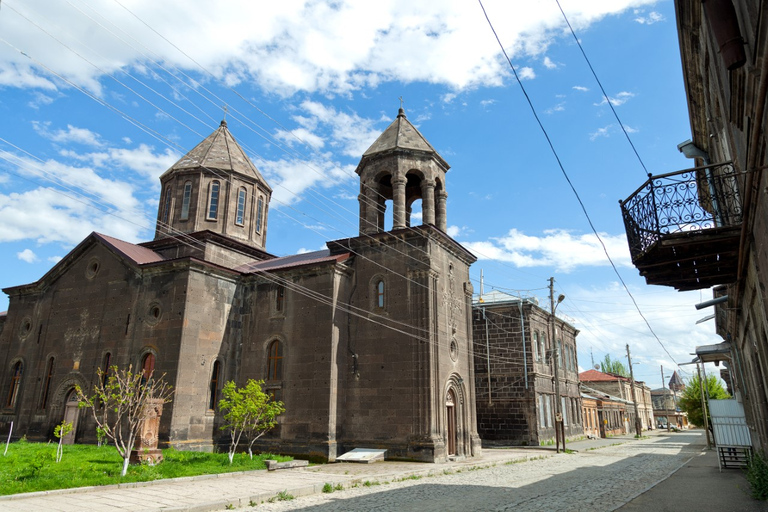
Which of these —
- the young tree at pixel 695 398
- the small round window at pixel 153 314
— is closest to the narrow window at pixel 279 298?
the small round window at pixel 153 314

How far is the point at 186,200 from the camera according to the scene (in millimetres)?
24828

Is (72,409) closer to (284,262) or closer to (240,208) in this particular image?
(284,262)

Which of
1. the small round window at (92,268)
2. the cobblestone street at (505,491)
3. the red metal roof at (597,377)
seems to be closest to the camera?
the cobblestone street at (505,491)

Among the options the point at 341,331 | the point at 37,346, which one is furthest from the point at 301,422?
the point at 37,346

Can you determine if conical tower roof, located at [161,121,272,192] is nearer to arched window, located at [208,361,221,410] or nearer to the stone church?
the stone church

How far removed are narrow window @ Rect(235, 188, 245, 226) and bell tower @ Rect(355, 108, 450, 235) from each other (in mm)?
6806

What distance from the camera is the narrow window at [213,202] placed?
24.5 m

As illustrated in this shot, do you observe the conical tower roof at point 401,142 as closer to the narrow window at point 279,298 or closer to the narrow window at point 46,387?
the narrow window at point 279,298

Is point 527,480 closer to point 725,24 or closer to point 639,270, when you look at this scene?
point 639,270

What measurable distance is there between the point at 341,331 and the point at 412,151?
7634mm

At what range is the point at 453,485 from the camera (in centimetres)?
1230

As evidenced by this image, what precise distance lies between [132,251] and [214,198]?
4466 mm

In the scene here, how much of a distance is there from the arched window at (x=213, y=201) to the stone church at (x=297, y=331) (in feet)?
5.58

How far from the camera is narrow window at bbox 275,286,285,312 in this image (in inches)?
834
